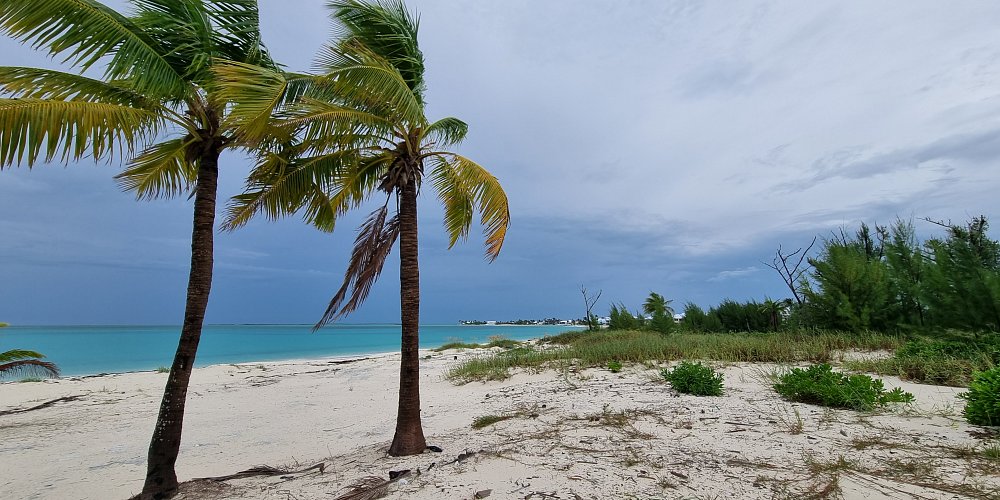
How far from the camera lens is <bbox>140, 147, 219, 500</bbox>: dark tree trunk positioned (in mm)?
4633

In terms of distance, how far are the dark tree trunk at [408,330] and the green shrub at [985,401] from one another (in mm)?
6439

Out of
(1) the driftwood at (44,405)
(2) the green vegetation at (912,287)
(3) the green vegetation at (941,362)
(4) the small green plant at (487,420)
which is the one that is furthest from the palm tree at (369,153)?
(2) the green vegetation at (912,287)

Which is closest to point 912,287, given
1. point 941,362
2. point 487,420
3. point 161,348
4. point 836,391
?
point 941,362

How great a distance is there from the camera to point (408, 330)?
5676 millimetres

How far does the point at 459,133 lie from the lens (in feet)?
22.0

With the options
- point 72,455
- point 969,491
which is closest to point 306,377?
point 72,455

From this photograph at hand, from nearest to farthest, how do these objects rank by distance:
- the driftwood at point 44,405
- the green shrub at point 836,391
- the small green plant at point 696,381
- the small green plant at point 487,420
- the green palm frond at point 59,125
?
the green palm frond at point 59,125, the green shrub at point 836,391, the small green plant at point 487,420, the small green plant at point 696,381, the driftwood at point 44,405

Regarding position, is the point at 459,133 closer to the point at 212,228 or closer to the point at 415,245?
the point at 415,245

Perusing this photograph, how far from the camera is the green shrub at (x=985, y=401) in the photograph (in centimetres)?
480

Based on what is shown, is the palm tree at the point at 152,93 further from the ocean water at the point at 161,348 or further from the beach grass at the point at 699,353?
the ocean water at the point at 161,348

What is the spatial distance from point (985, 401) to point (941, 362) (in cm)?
426

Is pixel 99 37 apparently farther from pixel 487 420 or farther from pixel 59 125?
pixel 487 420

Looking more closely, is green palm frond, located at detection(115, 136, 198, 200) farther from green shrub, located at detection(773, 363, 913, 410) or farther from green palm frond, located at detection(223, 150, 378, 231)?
green shrub, located at detection(773, 363, 913, 410)

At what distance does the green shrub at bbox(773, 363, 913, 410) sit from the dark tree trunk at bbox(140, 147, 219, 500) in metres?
8.16
